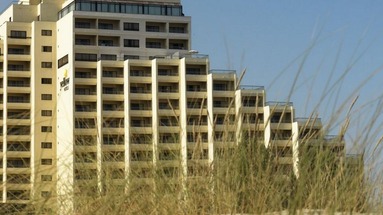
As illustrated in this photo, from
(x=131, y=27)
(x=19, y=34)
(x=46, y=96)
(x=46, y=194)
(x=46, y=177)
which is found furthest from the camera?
(x=19, y=34)

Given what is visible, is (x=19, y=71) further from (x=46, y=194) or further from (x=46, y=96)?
(x=46, y=194)

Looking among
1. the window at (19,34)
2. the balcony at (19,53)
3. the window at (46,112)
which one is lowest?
the window at (46,112)

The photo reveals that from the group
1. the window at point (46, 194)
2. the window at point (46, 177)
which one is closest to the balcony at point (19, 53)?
the window at point (46, 177)

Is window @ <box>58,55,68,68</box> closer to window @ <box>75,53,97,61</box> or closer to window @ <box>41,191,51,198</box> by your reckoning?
window @ <box>75,53,97,61</box>

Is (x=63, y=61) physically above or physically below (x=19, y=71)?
above

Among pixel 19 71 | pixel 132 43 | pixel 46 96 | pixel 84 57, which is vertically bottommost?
pixel 46 96

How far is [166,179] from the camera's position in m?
7.05

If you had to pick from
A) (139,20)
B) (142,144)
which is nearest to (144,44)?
(139,20)

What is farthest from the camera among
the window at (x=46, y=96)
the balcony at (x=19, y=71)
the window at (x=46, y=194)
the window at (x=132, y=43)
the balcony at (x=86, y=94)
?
the balcony at (x=19, y=71)

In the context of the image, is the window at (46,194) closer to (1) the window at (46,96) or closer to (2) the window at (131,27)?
(2) the window at (131,27)

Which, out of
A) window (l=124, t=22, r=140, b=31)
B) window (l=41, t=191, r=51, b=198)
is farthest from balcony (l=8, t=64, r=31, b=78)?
window (l=41, t=191, r=51, b=198)

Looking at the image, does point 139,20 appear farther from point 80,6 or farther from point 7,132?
point 7,132

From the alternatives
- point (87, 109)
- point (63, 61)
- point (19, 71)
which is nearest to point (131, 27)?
point (63, 61)

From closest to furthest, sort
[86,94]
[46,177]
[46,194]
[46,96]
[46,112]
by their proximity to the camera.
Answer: [46,194]
[46,177]
[86,94]
[46,112]
[46,96]
